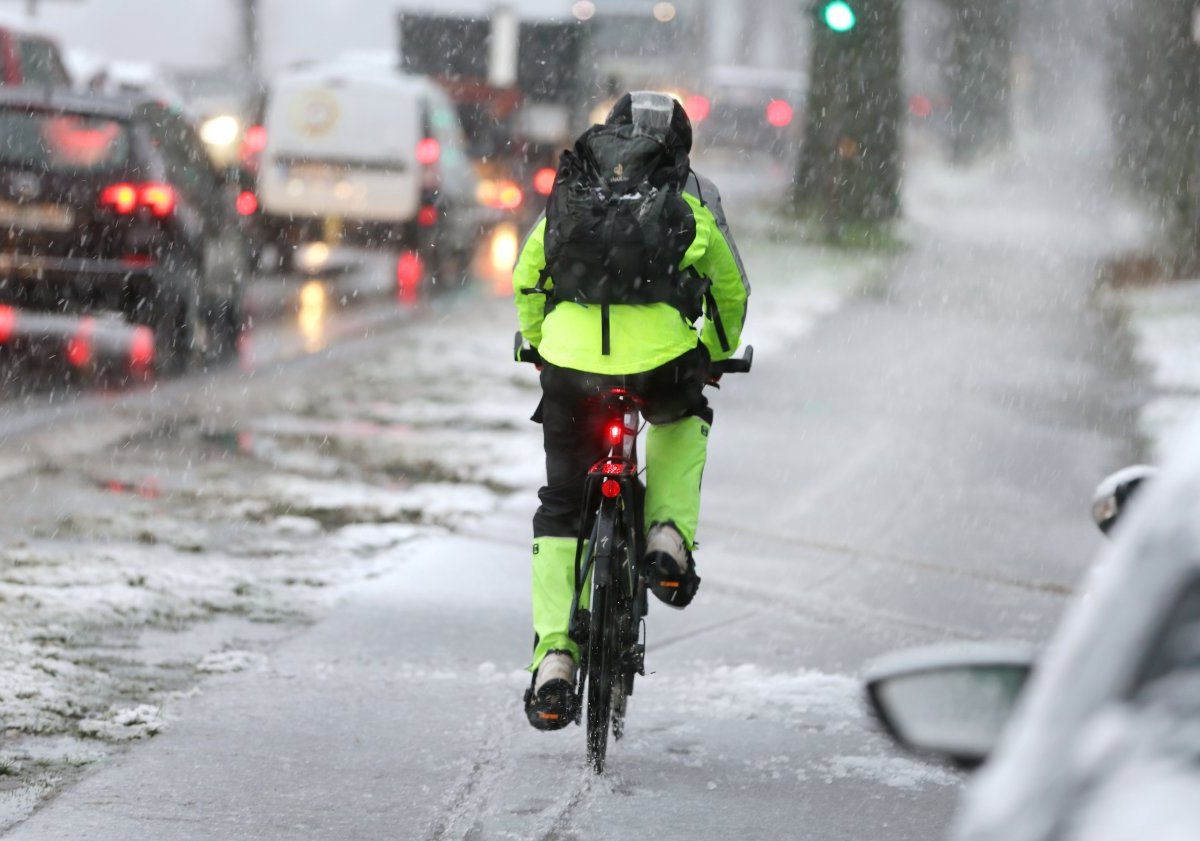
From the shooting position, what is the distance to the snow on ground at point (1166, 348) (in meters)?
13.4

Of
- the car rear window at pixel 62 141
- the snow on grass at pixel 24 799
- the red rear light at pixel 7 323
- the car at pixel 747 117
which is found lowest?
the car at pixel 747 117

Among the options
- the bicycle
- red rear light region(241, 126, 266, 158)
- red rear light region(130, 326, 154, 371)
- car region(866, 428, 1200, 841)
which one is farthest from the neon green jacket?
red rear light region(241, 126, 266, 158)

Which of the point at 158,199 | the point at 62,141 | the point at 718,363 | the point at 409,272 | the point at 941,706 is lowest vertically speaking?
the point at 409,272

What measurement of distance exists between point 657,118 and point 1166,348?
1258 cm

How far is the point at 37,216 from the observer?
44.5ft

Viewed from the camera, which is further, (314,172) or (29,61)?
(314,172)

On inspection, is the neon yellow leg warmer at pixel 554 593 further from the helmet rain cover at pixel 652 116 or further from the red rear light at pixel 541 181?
the red rear light at pixel 541 181

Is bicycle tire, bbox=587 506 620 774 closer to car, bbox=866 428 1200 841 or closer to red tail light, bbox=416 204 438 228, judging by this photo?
car, bbox=866 428 1200 841

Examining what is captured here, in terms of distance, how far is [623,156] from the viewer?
555 cm

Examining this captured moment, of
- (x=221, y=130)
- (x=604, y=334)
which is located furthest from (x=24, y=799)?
(x=221, y=130)

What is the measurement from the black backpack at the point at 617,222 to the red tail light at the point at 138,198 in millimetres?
8523

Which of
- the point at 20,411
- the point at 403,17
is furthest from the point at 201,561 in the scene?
the point at 403,17

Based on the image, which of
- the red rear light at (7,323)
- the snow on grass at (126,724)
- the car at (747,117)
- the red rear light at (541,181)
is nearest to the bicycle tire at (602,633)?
the snow on grass at (126,724)

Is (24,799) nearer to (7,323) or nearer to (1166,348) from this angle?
(7,323)
